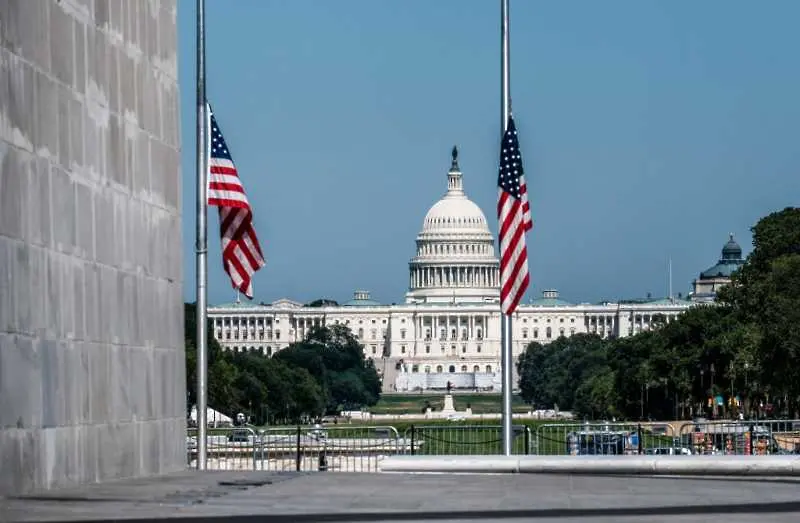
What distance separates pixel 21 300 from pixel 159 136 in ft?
27.1

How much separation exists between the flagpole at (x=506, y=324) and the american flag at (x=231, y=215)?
14.5ft

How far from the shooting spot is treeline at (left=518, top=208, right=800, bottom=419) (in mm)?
93250

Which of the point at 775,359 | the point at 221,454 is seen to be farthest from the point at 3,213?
the point at 775,359

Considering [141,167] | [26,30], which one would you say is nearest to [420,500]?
[26,30]

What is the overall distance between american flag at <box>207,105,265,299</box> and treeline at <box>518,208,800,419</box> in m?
49.9

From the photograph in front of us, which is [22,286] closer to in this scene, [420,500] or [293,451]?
[420,500]

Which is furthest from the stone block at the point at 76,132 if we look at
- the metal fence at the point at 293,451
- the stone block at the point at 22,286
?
the metal fence at the point at 293,451

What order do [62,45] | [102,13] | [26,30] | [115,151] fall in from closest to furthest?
[26,30]
[62,45]
[102,13]
[115,151]

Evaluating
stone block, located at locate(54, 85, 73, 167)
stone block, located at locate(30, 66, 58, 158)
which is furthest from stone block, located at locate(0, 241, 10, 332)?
stone block, located at locate(54, 85, 73, 167)

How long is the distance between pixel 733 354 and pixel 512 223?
78.0 m

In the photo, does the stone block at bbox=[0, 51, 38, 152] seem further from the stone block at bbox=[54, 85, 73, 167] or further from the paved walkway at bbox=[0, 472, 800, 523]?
the paved walkway at bbox=[0, 472, 800, 523]

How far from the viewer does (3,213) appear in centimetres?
2769

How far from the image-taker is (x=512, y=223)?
3806 centimetres

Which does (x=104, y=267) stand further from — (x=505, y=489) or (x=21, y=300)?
(x=505, y=489)
